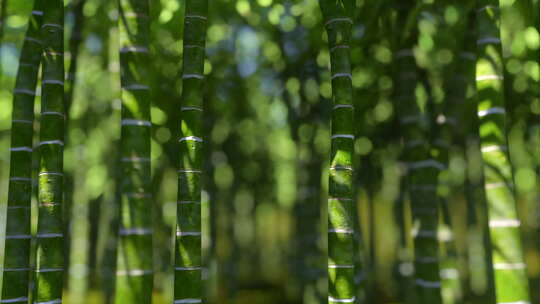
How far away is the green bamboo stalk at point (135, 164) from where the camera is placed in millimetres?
3652

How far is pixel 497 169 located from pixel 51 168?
10.1 feet

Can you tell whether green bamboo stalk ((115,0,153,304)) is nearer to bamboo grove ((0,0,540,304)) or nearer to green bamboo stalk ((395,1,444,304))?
bamboo grove ((0,0,540,304))

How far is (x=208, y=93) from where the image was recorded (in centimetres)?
921

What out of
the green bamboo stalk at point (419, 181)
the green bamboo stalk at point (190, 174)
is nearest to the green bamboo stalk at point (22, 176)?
the green bamboo stalk at point (190, 174)

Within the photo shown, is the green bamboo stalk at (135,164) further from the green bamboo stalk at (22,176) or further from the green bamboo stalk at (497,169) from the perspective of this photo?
the green bamboo stalk at (497,169)

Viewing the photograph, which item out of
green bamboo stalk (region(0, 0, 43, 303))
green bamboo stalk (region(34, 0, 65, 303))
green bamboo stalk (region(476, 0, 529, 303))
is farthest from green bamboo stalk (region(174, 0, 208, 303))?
green bamboo stalk (region(476, 0, 529, 303))

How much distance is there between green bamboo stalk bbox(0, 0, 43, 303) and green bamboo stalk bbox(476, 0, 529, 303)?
3362 millimetres

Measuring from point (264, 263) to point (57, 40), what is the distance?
18.9m

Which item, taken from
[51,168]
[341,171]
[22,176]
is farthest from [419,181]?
[22,176]

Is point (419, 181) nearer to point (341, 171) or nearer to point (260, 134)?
point (341, 171)

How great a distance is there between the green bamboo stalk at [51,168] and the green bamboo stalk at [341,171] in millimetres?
1893

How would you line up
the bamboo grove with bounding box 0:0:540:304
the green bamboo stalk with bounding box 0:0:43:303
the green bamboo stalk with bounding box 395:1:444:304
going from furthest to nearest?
the green bamboo stalk with bounding box 395:1:444:304 → the green bamboo stalk with bounding box 0:0:43:303 → the bamboo grove with bounding box 0:0:540:304

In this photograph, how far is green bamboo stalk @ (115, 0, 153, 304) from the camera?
3.65 m

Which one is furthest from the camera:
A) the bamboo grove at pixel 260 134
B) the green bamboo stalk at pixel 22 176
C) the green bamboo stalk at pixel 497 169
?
the green bamboo stalk at pixel 22 176
